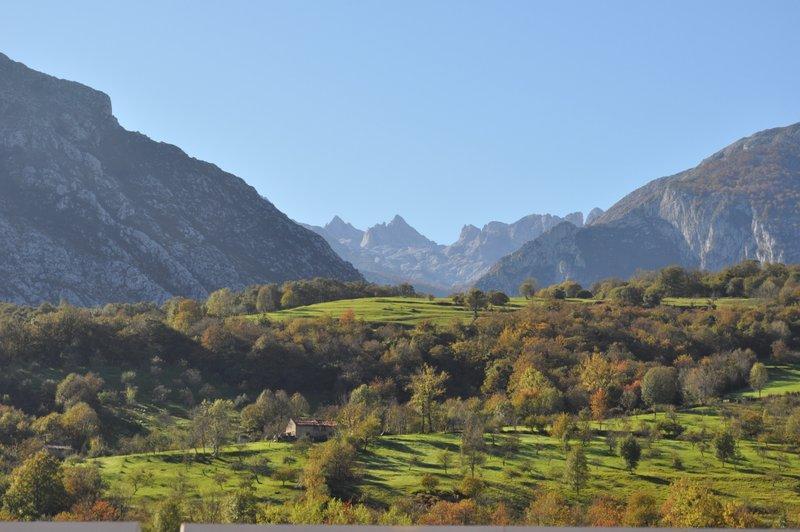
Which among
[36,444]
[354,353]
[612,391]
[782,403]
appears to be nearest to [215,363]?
[354,353]

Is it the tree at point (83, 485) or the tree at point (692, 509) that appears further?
the tree at point (83, 485)

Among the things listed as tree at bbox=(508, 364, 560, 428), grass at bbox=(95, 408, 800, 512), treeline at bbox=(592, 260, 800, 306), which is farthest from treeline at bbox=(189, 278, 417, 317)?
grass at bbox=(95, 408, 800, 512)

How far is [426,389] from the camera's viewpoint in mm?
100938

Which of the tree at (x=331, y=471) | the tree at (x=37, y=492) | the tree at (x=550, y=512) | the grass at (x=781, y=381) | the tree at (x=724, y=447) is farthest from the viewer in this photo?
the grass at (x=781, y=381)

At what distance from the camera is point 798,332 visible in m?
136

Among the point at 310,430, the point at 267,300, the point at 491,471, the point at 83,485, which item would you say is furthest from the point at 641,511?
the point at 267,300

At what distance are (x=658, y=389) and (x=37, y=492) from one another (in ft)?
243

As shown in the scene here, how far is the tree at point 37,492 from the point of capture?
57719 mm

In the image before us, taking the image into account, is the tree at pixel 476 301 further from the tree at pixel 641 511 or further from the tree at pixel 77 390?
the tree at pixel 641 511

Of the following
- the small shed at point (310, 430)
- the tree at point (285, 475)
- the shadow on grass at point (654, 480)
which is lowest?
the shadow on grass at point (654, 480)

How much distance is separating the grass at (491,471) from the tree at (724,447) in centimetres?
77

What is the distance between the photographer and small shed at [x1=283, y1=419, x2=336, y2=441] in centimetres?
8712

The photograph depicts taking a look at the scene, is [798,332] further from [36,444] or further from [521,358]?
[36,444]

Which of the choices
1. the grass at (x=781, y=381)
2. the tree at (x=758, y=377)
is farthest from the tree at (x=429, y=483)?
the tree at (x=758, y=377)
